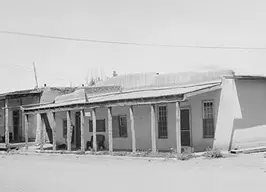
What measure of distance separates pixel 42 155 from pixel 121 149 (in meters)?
4.56

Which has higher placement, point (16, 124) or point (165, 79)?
point (165, 79)

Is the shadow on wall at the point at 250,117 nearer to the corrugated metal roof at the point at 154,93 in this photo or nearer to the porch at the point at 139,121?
the corrugated metal roof at the point at 154,93

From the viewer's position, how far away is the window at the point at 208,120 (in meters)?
19.8

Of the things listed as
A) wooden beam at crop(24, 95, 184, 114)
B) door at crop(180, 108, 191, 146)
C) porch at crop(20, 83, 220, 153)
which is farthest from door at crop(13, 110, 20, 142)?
door at crop(180, 108, 191, 146)

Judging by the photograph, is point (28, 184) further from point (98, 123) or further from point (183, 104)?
point (98, 123)

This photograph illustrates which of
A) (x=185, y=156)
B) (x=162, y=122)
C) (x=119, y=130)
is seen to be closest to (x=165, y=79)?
(x=162, y=122)

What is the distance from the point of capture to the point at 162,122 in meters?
21.7

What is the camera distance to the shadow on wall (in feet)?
65.1

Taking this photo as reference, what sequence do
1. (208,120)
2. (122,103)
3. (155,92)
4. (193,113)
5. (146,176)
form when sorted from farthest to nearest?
(155,92) < (122,103) < (193,113) < (208,120) < (146,176)

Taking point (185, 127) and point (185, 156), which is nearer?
point (185, 156)

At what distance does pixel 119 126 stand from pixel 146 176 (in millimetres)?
10813

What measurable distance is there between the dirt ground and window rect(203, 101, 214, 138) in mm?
2332

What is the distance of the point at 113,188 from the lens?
37.0 feet

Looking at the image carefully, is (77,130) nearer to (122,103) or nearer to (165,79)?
(165,79)
